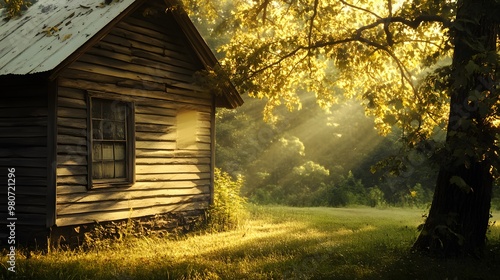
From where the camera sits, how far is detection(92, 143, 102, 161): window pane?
1177 centimetres

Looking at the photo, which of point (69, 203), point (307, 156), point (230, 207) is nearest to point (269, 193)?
point (307, 156)

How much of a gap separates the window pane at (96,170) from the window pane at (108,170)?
0.10 m

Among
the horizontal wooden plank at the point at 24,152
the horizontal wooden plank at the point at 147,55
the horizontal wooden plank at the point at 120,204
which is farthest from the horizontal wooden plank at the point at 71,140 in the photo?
the horizontal wooden plank at the point at 147,55

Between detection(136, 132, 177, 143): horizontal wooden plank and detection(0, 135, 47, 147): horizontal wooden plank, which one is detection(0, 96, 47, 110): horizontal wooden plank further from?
detection(136, 132, 177, 143): horizontal wooden plank

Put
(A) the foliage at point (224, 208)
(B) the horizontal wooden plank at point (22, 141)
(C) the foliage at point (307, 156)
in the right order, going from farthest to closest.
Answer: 1. (C) the foliage at point (307, 156)
2. (A) the foliage at point (224, 208)
3. (B) the horizontal wooden plank at point (22, 141)

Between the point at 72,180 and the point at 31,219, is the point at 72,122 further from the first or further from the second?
the point at 31,219

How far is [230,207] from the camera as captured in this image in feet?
52.1

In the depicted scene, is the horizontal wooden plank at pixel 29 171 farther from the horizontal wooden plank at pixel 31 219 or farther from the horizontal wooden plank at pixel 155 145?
the horizontal wooden plank at pixel 155 145

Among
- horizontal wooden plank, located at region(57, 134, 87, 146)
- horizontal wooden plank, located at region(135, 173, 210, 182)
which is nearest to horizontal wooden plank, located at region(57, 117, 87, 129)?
horizontal wooden plank, located at region(57, 134, 87, 146)

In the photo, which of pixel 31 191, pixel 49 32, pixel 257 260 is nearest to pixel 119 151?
pixel 31 191

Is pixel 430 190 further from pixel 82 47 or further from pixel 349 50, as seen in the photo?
pixel 82 47

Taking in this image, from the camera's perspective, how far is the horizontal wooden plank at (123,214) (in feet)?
36.2

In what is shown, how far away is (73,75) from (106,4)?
253cm

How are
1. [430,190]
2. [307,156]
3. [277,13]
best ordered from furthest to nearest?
[307,156]
[430,190]
[277,13]
